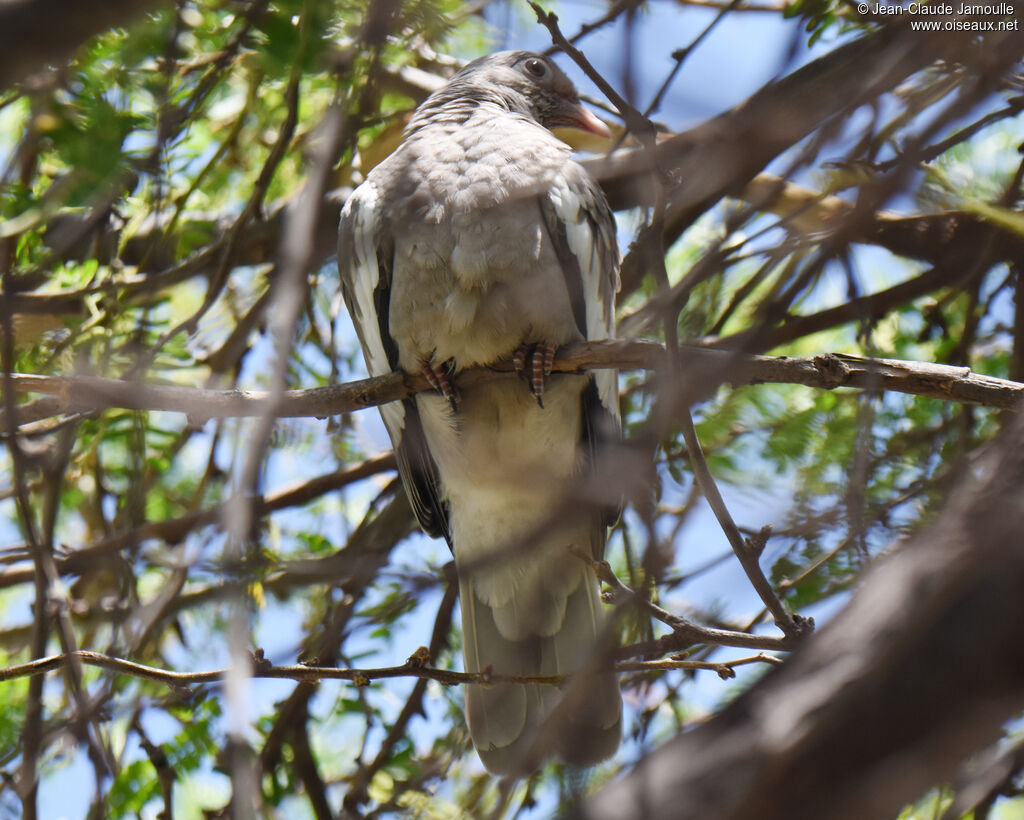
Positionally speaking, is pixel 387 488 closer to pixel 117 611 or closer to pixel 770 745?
pixel 117 611

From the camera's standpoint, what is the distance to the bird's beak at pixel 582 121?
419 cm

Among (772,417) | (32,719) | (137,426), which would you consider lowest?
(32,719)

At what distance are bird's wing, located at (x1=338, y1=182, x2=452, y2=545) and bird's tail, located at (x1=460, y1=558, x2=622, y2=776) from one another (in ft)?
1.16

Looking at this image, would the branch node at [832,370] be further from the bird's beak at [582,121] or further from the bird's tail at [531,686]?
the bird's beak at [582,121]

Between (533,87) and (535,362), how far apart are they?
1.66 m

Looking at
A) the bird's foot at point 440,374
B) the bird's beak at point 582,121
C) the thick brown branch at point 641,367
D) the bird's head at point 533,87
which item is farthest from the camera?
→ the bird's beak at point 582,121

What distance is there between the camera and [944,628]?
82 cm

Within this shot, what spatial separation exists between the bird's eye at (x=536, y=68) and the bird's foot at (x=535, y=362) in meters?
1.68

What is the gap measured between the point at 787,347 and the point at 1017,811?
2107 mm

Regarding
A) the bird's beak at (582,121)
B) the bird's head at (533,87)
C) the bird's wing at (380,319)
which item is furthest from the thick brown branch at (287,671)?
the bird's beak at (582,121)

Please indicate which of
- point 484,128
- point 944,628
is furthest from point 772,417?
point 944,628

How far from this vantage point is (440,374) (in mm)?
3088

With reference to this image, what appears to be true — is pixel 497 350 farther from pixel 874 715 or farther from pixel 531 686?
pixel 874 715

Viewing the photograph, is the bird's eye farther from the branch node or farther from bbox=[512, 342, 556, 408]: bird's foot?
the branch node
